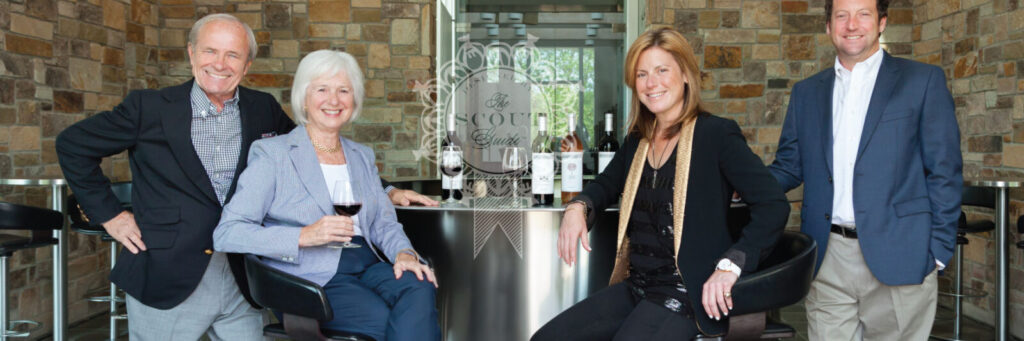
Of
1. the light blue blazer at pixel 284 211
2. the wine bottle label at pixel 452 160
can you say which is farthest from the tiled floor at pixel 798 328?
the light blue blazer at pixel 284 211

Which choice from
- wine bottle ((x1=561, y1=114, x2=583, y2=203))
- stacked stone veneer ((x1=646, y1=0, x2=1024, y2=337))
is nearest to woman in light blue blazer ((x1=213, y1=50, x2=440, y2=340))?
wine bottle ((x1=561, y1=114, x2=583, y2=203))

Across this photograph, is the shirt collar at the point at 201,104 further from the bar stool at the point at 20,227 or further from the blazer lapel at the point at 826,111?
the blazer lapel at the point at 826,111

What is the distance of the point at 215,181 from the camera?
2.10 meters

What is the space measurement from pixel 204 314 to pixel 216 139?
1.76 feet

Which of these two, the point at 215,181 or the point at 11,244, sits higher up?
the point at 215,181

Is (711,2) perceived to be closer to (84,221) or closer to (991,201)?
(991,201)

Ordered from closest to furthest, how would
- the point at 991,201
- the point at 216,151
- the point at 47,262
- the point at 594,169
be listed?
1. the point at 216,151
2. the point at 991,201
3. the point at 47,262
4. the point at 594,169

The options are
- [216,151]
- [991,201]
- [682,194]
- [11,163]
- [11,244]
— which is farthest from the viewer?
[11,163]

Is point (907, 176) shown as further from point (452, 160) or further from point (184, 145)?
point (184, 145)

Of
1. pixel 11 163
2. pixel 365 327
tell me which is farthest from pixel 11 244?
pixel 365 327

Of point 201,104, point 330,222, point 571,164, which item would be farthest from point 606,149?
point 201,104

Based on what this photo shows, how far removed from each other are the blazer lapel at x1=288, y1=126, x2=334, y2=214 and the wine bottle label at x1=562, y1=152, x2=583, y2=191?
2.49ft

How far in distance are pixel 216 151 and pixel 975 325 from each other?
4.20m

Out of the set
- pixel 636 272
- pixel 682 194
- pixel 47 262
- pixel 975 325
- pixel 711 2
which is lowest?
pixel 975 325
